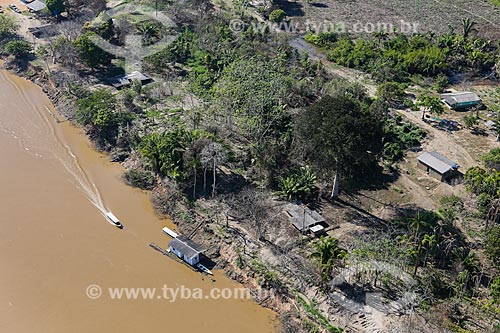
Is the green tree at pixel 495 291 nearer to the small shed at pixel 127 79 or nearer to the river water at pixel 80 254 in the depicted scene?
the river water at pixel 80 254

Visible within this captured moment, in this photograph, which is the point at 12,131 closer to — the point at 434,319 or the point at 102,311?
the point at 102,311

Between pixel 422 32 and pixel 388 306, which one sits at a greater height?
pixel 422 32

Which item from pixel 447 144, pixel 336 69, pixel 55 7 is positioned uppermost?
pixel 55 7

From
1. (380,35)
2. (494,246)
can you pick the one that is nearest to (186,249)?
(494,246)

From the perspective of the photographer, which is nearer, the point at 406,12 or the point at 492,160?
the point at 492,160

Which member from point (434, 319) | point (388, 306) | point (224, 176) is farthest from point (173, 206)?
point (434, 319)

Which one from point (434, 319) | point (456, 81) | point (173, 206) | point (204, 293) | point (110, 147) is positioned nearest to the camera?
A: point (434, 319)

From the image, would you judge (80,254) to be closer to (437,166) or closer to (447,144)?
(437,166)

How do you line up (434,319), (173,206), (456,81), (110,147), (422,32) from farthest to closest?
(422,32)
(456,81)
(110,147)
(173,206)
(434,319)
